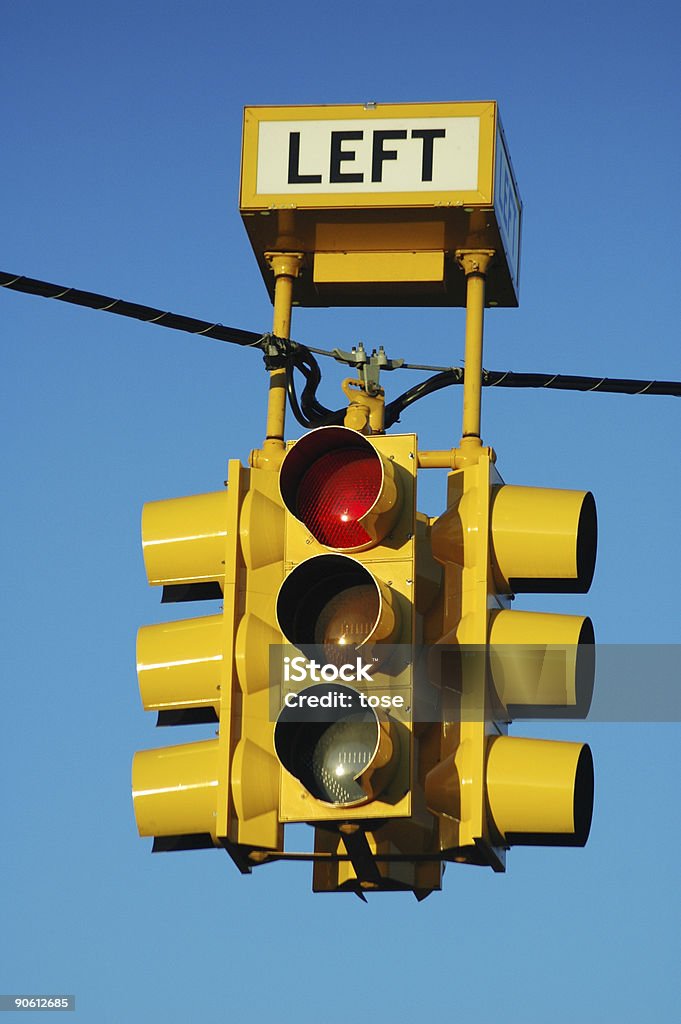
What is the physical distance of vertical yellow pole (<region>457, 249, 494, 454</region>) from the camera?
1112 cm

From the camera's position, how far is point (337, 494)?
10.3 meters

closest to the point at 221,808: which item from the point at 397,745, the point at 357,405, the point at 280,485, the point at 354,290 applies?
the point at 397,745

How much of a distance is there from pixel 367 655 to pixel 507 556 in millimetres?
925

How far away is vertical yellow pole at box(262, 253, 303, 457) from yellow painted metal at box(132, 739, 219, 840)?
1780 millimetres

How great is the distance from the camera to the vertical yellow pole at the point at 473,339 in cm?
1112

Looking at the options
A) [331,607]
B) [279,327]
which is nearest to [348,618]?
[331,607]

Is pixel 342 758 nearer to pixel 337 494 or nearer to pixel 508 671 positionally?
pixel 508 671

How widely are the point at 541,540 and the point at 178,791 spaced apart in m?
2.17

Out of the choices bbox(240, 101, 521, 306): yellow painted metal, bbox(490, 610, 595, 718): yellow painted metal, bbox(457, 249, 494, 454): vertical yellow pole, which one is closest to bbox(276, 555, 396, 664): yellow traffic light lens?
bbox(490, 610, 595, 718): yellow painted metal

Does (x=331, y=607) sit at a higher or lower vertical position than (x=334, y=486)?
lower

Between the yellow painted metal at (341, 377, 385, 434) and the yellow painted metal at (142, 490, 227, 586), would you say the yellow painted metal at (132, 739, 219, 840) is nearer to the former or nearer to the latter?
the yellow painted metal at (142, 490, 227, 586)

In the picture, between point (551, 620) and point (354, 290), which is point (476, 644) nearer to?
point (551, 620)

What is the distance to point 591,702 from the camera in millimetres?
9945

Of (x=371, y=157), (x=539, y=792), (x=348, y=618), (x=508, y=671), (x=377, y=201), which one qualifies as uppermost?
(x=371, y=157)
